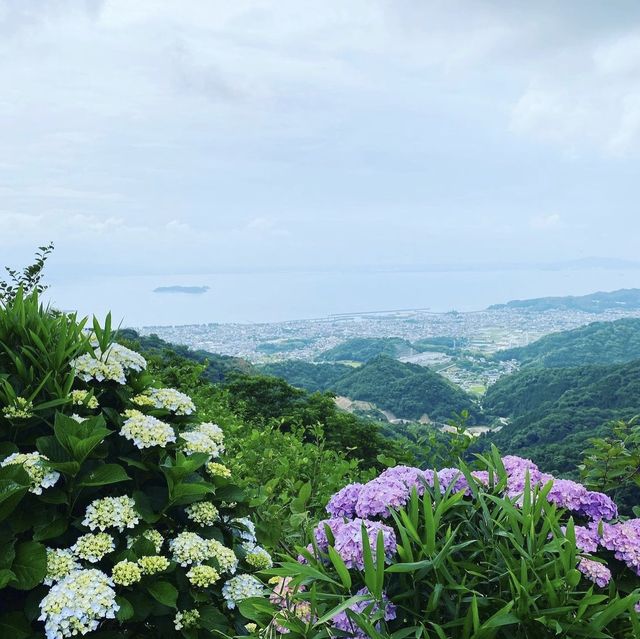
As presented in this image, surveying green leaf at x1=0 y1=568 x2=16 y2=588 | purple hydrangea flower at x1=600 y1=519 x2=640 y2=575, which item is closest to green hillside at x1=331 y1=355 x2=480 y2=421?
purple hydrangea flower at x1=600 y1=519 x2=640 y2=575

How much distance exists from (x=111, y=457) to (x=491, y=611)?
1.36 metres

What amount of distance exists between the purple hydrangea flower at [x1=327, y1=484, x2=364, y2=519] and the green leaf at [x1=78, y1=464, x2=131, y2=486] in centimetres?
70

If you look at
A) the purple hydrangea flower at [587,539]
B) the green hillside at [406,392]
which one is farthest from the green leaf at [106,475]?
the green hillside at [406,392]

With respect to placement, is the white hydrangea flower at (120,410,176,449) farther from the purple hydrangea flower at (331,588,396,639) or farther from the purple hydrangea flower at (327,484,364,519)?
the purple hydrangea flower at (331,588,396,639)

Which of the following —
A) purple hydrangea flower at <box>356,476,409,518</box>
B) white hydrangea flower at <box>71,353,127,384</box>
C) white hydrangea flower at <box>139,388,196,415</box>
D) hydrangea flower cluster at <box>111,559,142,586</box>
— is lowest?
hydrangea flower cluster at <box>111,559,142,586</box>

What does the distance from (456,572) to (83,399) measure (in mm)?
1414

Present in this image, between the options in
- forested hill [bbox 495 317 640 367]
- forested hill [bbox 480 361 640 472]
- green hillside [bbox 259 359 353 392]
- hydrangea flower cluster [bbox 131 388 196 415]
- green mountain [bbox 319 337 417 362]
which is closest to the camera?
hydrangea flower cluster [bbox 131 388 196 415]

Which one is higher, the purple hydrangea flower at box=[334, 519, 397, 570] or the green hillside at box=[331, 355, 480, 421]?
the purple hydrangea flower at box=[334, 519, 397, 570]

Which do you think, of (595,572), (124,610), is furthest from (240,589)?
(595,572)

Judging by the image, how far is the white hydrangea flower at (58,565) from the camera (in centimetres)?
177

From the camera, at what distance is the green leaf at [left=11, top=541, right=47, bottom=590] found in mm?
1725

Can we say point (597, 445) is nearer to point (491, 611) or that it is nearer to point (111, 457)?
point (491, 611)

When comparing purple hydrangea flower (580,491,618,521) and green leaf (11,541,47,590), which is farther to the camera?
purple hydrangea flower (580,491,618,521)

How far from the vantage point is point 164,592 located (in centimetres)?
182
